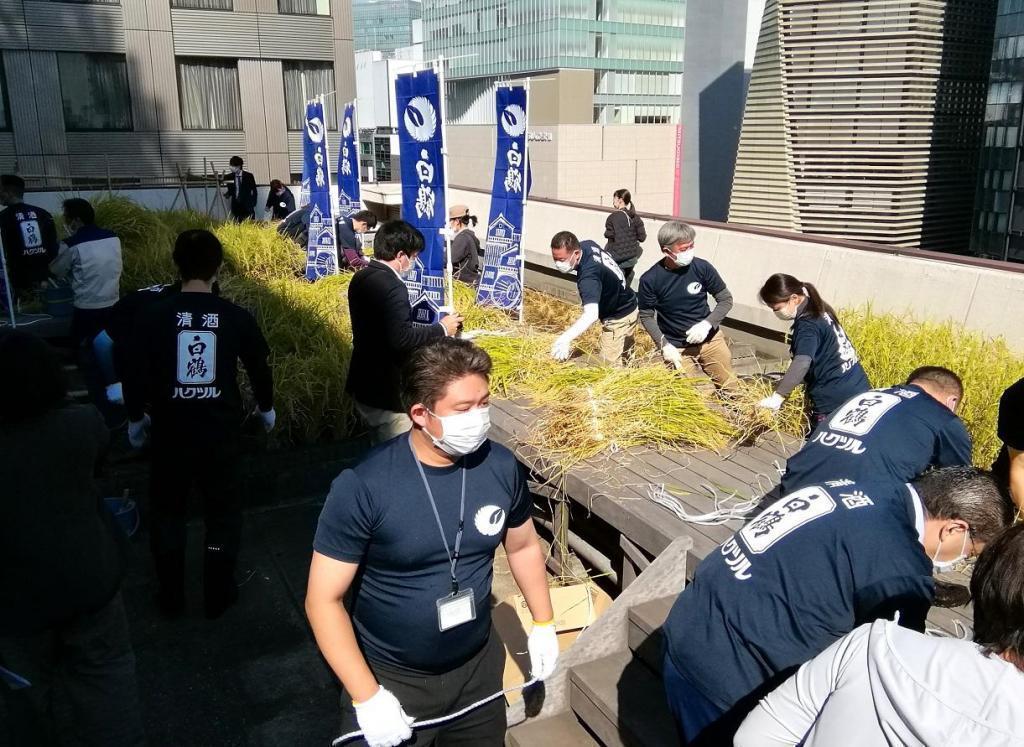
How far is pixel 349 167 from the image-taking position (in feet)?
42.1

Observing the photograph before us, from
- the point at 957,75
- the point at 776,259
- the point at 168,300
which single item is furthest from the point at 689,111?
the point at 168,300

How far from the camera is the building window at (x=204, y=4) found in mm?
20344

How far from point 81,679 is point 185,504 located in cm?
157

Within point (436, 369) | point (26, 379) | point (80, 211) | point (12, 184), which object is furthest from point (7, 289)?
point (436, 369)

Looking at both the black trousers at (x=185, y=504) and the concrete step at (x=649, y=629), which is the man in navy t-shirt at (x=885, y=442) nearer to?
the concrete step at (x=649, y=629)

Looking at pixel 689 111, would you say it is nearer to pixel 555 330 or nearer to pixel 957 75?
pixel 957 75

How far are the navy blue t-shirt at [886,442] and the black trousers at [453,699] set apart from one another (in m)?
1.35

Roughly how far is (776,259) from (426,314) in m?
3.78

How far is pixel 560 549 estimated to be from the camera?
498cm

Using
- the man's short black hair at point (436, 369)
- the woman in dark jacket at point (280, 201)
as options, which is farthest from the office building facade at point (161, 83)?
the man's short black hair at point (436, 369)

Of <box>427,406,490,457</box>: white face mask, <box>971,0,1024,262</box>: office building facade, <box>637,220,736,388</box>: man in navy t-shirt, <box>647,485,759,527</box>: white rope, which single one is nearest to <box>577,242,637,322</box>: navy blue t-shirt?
<box>637,220,736,388</box>: man in navy t-shirt

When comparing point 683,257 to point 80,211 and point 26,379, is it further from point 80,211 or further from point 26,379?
point 80,211

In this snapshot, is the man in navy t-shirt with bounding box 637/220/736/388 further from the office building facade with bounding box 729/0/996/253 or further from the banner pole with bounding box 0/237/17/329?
the office building facade with bounding box 729/0/996/253

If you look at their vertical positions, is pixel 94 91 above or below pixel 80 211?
above
